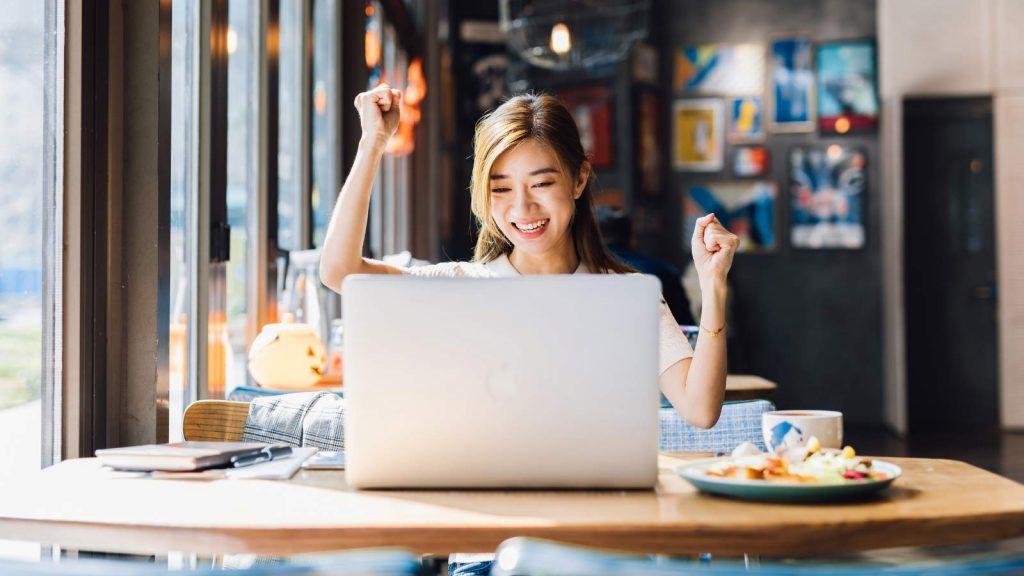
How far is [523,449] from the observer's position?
117 cm

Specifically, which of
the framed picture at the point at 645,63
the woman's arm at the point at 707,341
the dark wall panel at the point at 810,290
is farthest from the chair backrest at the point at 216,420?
the dark wall panel at the point at 810,290

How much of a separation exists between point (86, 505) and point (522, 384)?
489 millimetres

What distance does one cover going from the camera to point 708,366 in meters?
1.60

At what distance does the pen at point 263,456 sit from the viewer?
4.58 ft

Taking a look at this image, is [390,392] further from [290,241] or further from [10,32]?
[290,241]

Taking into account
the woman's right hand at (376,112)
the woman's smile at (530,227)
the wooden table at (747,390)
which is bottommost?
the wooden table at (747,390)

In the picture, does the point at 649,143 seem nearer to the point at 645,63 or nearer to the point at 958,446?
the point at 645,63

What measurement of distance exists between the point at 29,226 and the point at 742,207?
6325mm

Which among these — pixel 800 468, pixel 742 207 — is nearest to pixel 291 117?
pixel 800 468

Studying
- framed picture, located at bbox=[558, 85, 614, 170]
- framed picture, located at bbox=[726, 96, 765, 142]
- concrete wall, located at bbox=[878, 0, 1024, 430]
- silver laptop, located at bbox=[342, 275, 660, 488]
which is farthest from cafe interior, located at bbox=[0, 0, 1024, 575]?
framed picture, located at bbox=[726, 96, 765, 142]

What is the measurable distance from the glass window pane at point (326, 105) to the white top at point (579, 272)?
2061mm

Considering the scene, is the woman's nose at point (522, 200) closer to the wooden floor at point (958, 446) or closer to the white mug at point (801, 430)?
the white mug at point (801, 430)

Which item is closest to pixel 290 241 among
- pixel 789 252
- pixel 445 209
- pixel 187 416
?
pixel 187 416

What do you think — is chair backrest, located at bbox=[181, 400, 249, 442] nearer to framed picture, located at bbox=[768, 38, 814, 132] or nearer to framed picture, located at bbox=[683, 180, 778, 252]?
framed picture, located at bbox=[683, 180, 778, 252]
